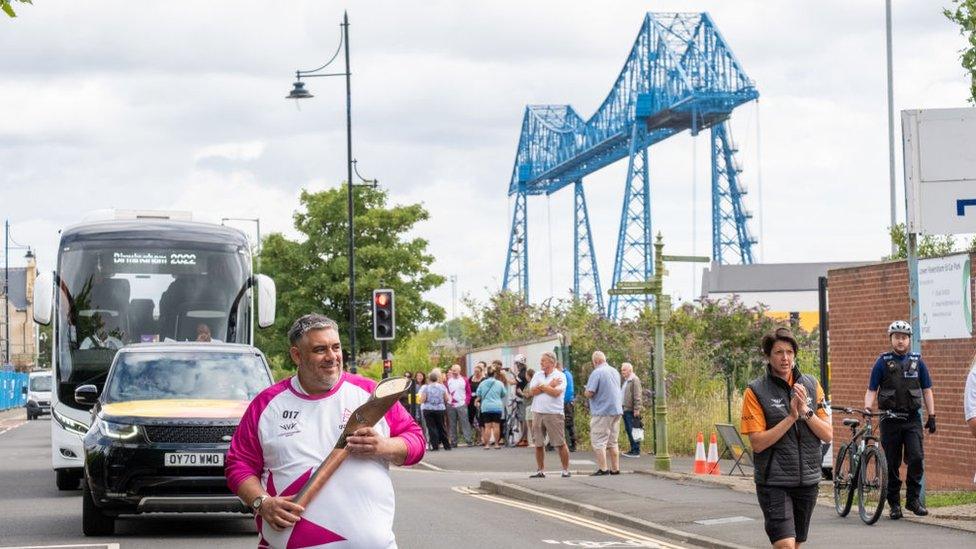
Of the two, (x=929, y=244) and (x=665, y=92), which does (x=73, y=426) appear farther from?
(x=665, y=92)

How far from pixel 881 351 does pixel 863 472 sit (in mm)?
4206

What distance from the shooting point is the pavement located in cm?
1450

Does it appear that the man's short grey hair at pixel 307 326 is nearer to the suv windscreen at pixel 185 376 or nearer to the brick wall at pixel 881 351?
the suv windscreen at pixel 185 376

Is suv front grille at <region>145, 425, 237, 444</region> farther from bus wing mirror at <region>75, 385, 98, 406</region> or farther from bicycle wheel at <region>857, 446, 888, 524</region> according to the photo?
bicycle wheel at <region>857, 446, 888, 524</region>

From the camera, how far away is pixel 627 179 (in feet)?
303

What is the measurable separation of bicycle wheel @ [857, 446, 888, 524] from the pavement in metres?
0.13

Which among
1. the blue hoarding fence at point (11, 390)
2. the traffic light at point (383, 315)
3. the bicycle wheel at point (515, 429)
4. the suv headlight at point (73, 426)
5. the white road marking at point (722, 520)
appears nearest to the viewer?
the white road marking at point (722, 520)

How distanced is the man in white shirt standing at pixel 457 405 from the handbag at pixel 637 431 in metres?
7.01

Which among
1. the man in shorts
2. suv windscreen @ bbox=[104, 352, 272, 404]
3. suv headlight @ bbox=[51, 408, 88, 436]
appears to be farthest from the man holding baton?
the man in shorts

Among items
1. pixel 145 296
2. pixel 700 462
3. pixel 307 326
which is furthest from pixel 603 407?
pixel 307 326

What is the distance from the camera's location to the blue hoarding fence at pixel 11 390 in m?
86.1

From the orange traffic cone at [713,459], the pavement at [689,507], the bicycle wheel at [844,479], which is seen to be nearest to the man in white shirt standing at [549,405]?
the pavement at [689,507]

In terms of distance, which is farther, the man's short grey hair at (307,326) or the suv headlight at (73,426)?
the suv headlight at (73,426)

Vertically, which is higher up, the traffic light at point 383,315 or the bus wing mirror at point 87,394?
the traffic light at point 383,315
